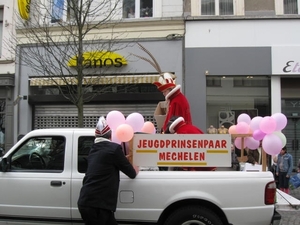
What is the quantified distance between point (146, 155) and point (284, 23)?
10312mm

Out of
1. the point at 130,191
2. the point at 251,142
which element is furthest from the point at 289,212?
the point at 130,191

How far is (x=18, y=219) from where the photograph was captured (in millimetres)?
4480

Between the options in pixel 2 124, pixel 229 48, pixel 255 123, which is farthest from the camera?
pixel 2 124

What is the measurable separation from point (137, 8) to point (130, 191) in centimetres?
1057

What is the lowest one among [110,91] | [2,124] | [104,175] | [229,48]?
[104,175]

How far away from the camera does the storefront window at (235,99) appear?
1286 cm

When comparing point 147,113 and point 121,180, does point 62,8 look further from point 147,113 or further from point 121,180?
point 121,180

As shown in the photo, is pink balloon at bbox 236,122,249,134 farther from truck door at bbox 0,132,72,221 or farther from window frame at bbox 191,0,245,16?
window frame at bbox 191,0,245,16

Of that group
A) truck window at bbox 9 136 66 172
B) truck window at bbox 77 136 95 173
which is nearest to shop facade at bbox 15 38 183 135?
truck window at bbox 9 136 66 172

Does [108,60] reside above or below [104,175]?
above

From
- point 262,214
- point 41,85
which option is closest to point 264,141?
point 262,214

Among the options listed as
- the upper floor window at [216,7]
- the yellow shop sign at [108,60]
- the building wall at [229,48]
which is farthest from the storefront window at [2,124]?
the upper floor window at [216,7]

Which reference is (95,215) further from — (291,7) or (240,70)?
(291,7)

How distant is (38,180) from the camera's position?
174 inches
